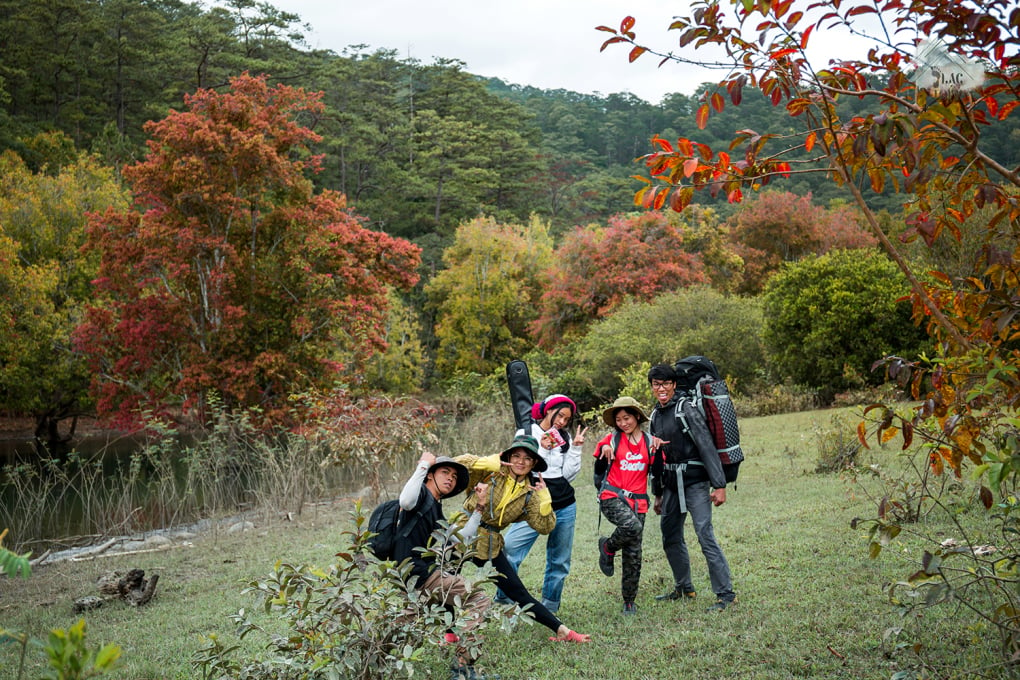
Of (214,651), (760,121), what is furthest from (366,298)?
(760,121)

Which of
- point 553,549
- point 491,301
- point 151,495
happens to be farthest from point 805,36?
point 491,301

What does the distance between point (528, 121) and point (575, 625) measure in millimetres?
46247

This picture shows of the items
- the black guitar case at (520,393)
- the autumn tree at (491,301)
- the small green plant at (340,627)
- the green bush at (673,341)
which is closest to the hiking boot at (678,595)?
the black guitar case at (520,393)

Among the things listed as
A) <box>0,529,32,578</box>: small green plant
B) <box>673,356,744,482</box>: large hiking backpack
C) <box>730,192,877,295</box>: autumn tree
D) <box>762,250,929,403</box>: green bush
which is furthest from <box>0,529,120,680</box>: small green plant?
<box>730,192,877,295</box>: autumn tree

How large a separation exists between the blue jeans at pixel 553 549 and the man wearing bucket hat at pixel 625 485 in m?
0.25

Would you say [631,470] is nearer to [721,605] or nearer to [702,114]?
[721,605]

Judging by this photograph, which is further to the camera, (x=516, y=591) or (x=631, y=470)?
(x=631, y=470)

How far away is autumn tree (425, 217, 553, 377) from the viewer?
28.0m

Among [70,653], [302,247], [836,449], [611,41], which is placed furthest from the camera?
[302,247]

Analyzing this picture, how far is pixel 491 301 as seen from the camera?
2797 centimetres

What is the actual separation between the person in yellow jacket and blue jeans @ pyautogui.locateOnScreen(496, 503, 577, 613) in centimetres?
32

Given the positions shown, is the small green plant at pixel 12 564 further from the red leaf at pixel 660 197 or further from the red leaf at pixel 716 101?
the red leaf at pixel 716 101

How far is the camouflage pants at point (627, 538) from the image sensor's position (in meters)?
5.12

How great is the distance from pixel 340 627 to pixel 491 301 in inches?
978
